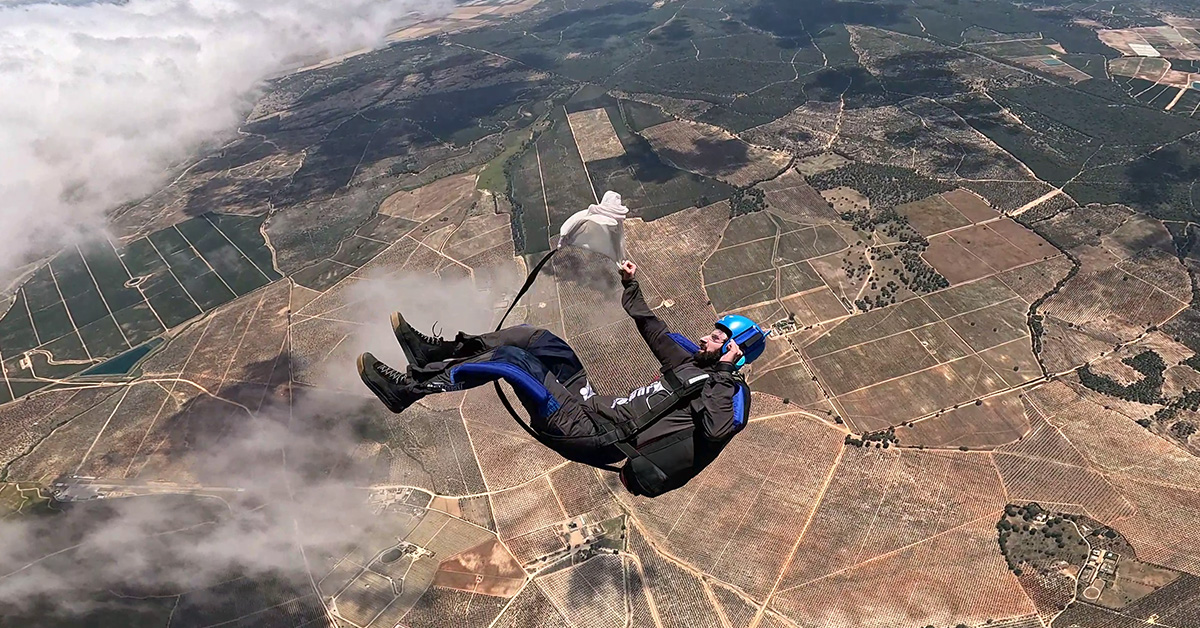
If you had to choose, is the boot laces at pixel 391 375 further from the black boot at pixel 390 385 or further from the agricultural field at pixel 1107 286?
the agricultural field at pixel 1107 286

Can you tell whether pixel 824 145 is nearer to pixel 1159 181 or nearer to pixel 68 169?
pixel 1159 181

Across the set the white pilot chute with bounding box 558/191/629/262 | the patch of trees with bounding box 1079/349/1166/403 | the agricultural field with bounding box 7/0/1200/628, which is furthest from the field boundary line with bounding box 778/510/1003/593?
the white pilot chute with bounding box 558/191/629/262

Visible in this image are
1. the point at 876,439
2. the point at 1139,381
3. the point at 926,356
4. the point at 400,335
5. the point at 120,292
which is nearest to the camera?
the point at 400,335

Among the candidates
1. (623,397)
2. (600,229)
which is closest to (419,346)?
(623,397)

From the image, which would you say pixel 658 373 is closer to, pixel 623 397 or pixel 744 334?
pixel 623 397

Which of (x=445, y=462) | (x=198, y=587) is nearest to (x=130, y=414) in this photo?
(x=198, y=587)

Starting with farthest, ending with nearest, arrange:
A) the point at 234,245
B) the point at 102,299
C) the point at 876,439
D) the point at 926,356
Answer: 1. the point at 234,245
2. the point at 102,299
3. the point at 926,356
4. the point at 876,439

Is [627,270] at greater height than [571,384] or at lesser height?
greater

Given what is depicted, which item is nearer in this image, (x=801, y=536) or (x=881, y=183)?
(x=801, y=536)
